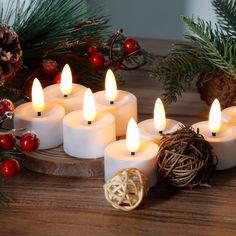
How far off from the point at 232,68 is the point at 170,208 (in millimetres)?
246

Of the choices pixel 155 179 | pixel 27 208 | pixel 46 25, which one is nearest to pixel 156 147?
pixel 155 179

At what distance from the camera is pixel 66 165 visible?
805 millimetres

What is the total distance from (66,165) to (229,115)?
226 millimetres

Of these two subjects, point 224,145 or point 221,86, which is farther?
point 221,86

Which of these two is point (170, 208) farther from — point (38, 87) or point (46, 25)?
point (46, 25)

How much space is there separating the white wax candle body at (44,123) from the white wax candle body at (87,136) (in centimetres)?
2

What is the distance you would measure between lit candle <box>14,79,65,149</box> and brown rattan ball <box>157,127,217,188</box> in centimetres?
15

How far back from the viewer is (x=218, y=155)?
0.81 m

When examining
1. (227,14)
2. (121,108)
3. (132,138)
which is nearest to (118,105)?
(121,108)

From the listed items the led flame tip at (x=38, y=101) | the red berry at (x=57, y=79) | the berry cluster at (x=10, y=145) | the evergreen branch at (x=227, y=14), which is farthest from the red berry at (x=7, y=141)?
the evergreen branch at (x=227, y=14)

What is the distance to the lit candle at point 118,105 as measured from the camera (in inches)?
34.0

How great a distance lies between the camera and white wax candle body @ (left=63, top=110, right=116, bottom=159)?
80 centimetres

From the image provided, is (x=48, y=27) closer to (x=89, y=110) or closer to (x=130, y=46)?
(x=130, y=46)

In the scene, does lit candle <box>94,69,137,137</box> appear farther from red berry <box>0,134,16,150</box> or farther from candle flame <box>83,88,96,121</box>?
red berry <box>0,134,16,150</box>
